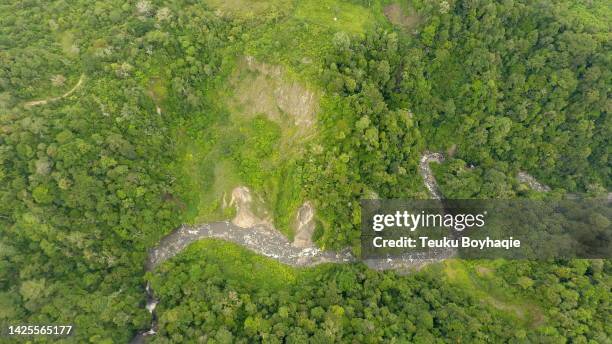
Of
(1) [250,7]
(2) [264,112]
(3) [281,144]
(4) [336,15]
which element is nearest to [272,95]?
(2) [264,112]

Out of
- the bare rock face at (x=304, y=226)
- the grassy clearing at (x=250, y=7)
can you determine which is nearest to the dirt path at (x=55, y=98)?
the grassy clearing at (x=250, y=7)

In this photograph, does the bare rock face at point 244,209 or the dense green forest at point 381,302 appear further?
the bare rock face at point 244,209

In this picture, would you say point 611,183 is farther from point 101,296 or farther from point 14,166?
point 14,166

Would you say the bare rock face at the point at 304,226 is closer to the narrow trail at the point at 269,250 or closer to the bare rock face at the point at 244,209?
the narrow trail at the point at 269,250

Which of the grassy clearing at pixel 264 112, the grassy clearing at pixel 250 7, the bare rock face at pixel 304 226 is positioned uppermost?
the grassy clearing at pixel 250 7

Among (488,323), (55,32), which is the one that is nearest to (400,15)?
(488,323)
